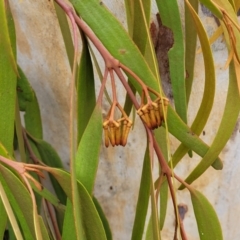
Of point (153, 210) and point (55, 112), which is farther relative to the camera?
point (55, 112)

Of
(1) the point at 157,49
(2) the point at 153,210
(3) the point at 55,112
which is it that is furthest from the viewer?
(3) the point at 55,112

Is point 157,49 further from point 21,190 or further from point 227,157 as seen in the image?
point 21,190

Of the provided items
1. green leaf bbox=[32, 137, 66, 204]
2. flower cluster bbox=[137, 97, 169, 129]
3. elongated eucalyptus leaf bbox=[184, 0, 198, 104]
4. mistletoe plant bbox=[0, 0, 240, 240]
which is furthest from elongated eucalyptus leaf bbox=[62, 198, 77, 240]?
green leaf bbox=[32, 137, 66, 204]

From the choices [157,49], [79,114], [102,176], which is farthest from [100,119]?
[102,176]

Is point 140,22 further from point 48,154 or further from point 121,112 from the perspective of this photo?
point 48,154

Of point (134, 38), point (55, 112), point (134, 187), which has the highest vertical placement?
point (134, 38)

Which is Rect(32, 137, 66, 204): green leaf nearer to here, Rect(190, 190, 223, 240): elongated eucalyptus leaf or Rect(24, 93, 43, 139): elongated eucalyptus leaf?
Rect(24, 93, 43, 139): elongated eucalyptus leaf

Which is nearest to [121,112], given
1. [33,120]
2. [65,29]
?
[65,29]

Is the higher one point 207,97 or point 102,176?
point 207,97
